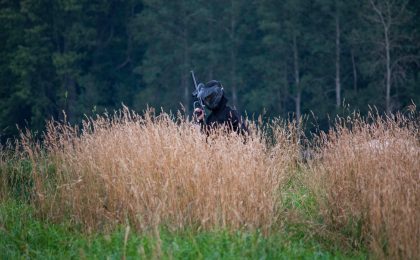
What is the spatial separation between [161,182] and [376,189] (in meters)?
2.06

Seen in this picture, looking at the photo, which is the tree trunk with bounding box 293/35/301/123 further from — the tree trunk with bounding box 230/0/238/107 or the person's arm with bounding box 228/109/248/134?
the person's arm with bounding box 228/109/248/134

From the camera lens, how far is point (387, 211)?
22.8 feet

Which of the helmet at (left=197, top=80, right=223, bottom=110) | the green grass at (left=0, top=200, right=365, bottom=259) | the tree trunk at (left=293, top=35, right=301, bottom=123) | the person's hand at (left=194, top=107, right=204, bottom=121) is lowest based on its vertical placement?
the tree trunk at (left=293, top=35, right=301, bottom=123)

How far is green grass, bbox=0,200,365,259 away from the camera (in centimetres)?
675

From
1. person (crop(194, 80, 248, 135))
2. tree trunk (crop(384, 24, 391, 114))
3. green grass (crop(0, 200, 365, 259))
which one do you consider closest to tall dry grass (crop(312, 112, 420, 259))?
green grass (crop(0, 200, 365, 259))

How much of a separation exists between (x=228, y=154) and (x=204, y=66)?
120 ft

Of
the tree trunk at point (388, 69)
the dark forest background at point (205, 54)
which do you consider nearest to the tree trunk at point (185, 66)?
the dark forest background at point (205, 54)

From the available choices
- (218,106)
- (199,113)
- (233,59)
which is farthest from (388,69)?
(199,113)

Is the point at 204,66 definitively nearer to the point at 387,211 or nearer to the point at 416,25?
the point at 416,25

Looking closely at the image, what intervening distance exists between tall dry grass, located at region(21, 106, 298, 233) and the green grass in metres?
0.17

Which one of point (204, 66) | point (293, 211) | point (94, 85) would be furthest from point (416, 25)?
point (293, 211)

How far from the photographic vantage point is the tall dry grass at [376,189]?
6707 mm

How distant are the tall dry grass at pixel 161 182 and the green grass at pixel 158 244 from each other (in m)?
0.17

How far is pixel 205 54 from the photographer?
44.4 meters
